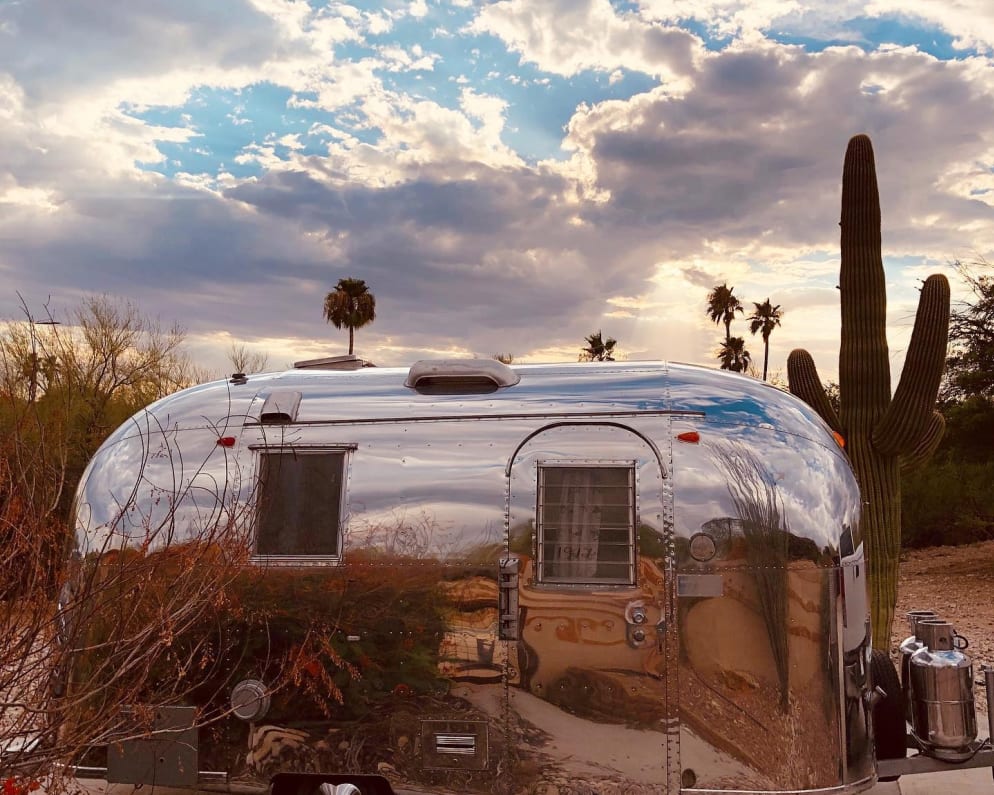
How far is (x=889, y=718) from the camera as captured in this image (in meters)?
5.57

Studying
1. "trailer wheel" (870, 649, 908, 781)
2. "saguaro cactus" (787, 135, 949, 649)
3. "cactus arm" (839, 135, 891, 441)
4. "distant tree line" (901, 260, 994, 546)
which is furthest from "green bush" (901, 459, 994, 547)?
"trailer wheel" (870, 649, 908, 781)

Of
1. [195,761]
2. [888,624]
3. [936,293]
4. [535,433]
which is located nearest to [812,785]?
[535,433]

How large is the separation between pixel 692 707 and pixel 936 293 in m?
9.91

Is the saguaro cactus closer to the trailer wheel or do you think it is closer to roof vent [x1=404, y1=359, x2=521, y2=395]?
the trailer wheel

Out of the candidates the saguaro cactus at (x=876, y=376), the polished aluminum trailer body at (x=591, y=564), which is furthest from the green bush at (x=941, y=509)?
the polished aluminum trailer body at (x=591, y=564)

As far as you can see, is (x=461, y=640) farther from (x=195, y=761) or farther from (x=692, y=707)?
(x=195, y=761)

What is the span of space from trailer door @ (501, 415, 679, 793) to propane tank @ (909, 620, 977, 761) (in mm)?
1778

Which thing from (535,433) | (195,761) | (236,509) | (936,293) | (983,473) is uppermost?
(936,293)

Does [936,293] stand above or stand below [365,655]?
above

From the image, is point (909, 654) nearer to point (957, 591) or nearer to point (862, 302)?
point (862, 302)

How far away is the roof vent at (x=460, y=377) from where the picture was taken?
5.42 meters

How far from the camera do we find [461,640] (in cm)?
488

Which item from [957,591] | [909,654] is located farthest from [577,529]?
[957,591]

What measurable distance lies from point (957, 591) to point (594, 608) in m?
17.0
